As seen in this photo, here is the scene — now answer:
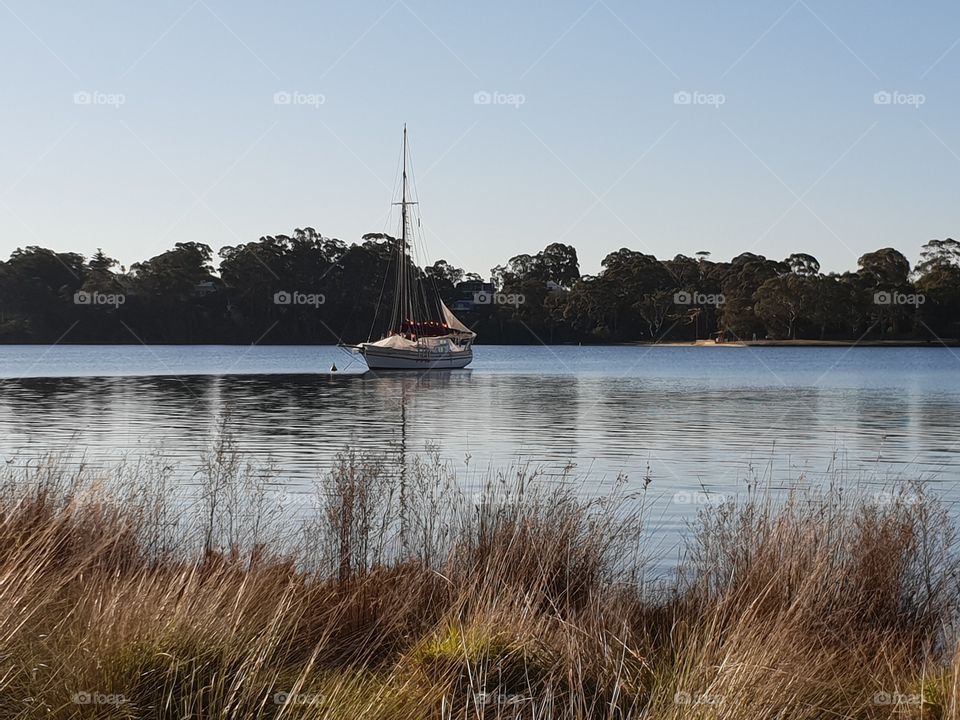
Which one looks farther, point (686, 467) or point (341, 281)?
point (341, 281)

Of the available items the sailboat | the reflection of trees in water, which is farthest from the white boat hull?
the reflection of trees in water

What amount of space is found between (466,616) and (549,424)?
24.3m

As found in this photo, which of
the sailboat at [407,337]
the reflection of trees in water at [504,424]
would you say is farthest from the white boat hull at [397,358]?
the reflection of trees in water at [504,424]

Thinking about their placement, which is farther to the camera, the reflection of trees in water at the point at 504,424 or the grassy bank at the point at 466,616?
the reflection of trees in water at the point at 504,424

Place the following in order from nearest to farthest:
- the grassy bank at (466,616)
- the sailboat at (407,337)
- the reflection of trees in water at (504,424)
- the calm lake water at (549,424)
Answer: the grassy bank at (466,616) → the calm lake water at (549,424) → the reflection of trees in water at (504,424) → the sailboat at (407,337)

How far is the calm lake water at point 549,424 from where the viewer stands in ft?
65.1

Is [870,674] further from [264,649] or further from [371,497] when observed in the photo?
[371,497]

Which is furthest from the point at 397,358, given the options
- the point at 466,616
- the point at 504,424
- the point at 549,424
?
the point at 466,616

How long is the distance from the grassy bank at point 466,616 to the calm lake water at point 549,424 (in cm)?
123

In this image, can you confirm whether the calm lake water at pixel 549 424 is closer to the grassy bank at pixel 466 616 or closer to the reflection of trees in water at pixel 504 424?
the reflection of trees in water at pixel 504 424

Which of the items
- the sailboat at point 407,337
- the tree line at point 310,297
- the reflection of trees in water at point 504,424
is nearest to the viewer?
the reflection of trees in water at point 504,424

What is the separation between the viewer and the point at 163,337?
14288cm

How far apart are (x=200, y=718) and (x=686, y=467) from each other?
16.4m

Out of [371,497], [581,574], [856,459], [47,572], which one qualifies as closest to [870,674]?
[581,574]
